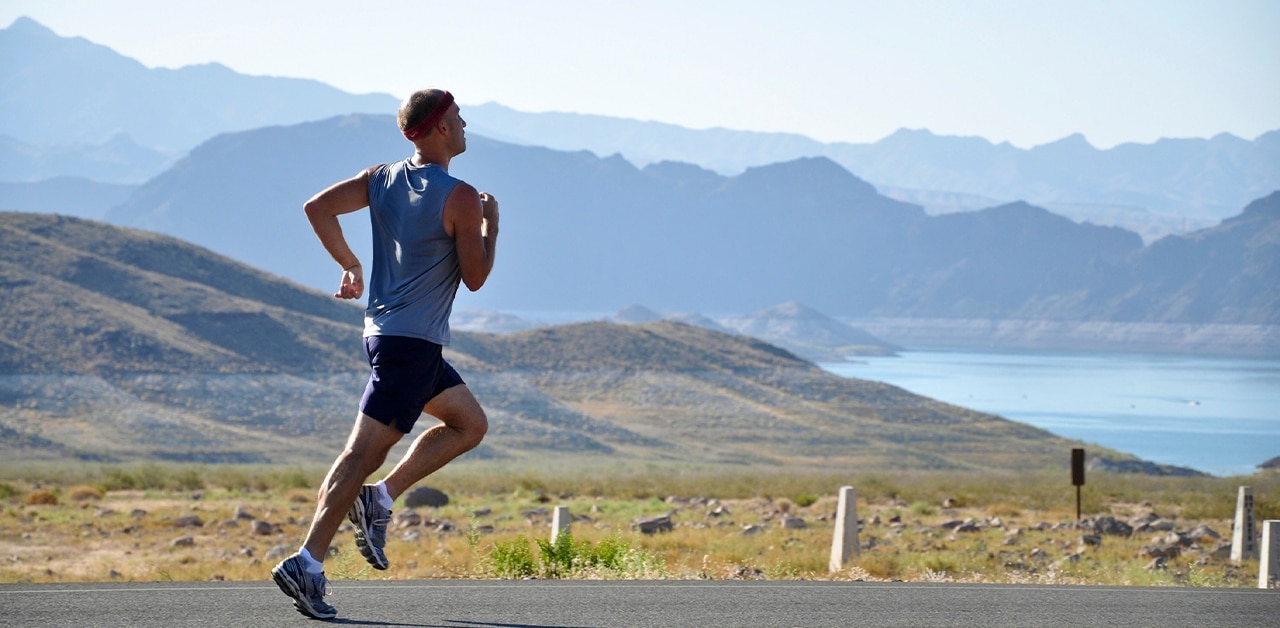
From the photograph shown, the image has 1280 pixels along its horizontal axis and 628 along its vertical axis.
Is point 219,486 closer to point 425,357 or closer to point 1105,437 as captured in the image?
point 425,357

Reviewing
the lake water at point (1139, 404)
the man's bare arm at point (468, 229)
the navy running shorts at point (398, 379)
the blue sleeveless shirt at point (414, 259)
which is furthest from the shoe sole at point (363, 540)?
the lake water at point (1139, 404)

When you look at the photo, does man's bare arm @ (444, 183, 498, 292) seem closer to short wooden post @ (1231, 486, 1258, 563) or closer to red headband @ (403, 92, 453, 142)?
red headband @ (403, 92, 453, 142)

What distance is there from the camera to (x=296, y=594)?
5656mm

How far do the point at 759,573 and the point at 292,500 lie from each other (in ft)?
72.2

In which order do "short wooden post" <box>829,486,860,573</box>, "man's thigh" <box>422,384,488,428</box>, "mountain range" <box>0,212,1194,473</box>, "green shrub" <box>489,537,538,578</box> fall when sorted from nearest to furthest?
"man's thigh" <box>422,384,488,428</box> → "green shrub" <box>489,537,538,578</box> → "short wooden post" <box>829,486,860,573</box> → "mountain range" <box>0,212,1194,473</box>

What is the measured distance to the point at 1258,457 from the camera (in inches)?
3762

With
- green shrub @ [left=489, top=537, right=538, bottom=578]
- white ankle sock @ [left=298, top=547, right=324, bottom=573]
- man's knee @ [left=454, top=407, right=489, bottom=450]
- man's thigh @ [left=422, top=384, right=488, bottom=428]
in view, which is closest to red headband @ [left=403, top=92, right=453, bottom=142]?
man's thigh @ [left=422, top=384, right=488, bottom=428]

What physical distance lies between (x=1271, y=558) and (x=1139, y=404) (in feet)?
456

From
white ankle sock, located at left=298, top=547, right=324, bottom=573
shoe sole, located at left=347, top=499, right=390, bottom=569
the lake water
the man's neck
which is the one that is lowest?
white ankle sock, located at left=298, top=547, right=324, bottom=573

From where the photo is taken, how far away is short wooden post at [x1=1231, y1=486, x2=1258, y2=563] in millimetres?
16922

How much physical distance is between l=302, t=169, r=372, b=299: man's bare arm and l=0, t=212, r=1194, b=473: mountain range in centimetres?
5498

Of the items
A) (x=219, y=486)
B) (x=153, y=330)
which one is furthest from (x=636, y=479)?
(x=153, y=330)

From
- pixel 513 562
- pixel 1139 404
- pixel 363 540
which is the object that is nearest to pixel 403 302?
pixel 363 540

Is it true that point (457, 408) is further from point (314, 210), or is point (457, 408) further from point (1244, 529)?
point (1244, 529)
